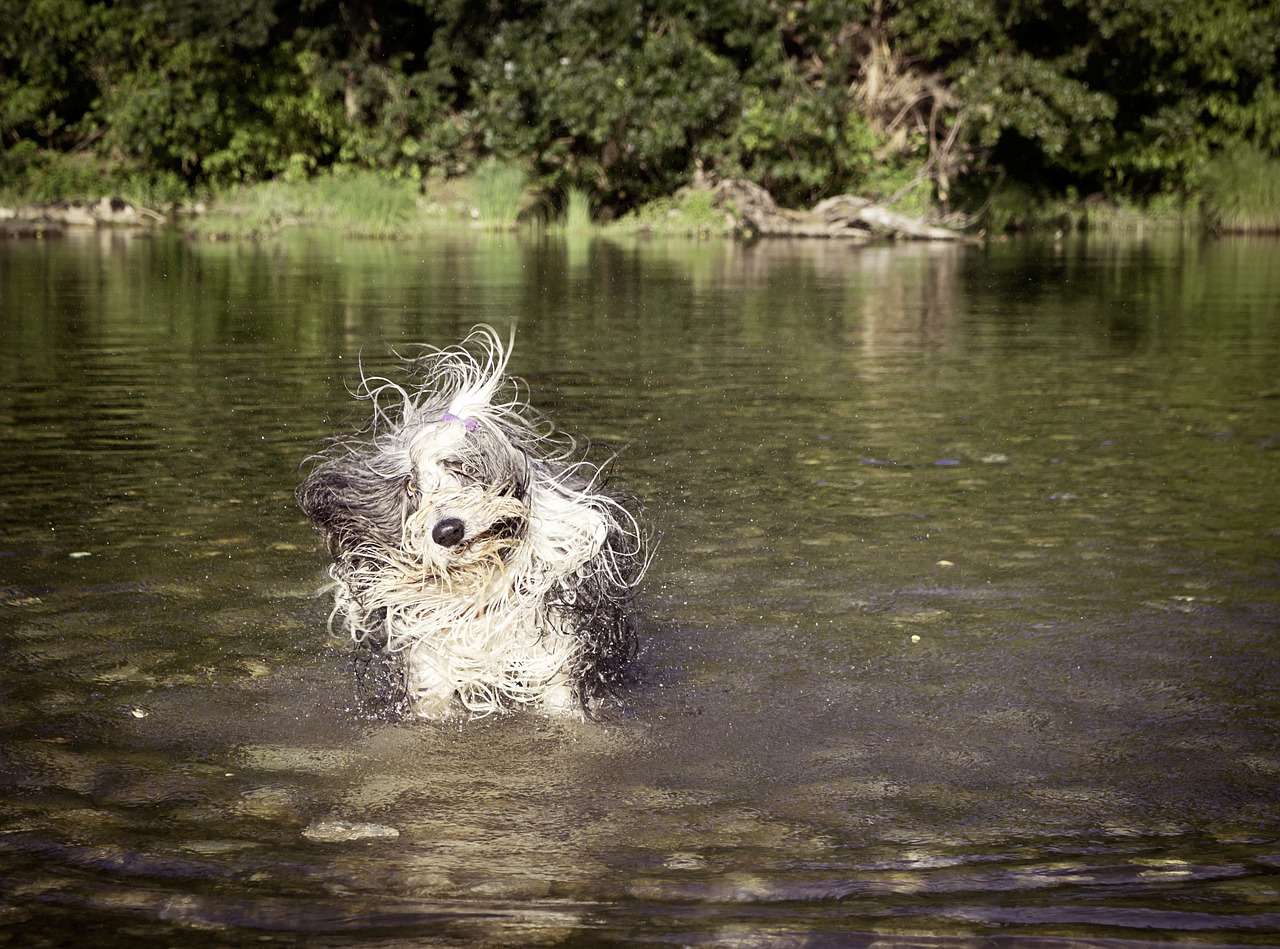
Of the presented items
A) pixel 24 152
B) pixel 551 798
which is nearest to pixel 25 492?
pixel 551 798

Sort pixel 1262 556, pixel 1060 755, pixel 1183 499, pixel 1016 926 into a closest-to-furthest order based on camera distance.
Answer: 1. pixel 1016 926
2. pixel 1060 755
3. pixel 1262 556
4. pixel 1183 499

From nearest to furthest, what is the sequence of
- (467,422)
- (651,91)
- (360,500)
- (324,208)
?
(467,422), (360,500), (651,91), (324,208)

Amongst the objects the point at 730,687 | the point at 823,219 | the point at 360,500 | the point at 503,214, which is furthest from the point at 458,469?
the point at 503,214

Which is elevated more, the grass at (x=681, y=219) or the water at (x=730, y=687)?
the grass at (x=681, y=219)

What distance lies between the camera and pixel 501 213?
32.8 m

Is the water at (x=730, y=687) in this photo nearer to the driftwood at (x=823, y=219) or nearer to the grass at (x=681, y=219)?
the driftwood at (x=823, y=219)

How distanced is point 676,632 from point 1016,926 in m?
2.51

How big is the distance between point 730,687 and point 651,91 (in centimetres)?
2655

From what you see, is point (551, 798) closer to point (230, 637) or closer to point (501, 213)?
point (230, 637)

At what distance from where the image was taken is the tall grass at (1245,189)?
30.9m

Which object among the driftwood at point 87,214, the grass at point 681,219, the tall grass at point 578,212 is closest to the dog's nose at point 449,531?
the grass at point 681,219

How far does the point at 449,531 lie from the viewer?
416cm

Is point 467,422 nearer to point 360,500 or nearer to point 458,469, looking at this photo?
point 458,469

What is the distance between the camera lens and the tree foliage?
30.5m
